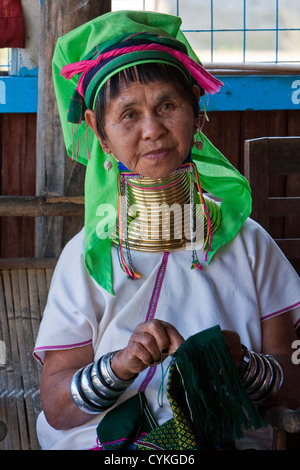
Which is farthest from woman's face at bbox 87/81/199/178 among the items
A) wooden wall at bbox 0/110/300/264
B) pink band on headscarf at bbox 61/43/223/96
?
wooden wall at bbox 0/110/300/264

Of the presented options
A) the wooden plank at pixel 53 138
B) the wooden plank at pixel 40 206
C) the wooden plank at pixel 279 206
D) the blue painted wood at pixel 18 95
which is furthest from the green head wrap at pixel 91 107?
the blue painted wood at pixel 18 95

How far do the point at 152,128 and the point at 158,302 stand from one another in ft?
1.86

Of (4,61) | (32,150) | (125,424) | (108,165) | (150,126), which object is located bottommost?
(125,424)

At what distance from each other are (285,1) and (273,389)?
10.3 ft

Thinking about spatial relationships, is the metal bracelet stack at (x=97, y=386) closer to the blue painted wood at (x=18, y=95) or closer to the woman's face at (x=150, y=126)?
the woman's face at (x=150, y=126)

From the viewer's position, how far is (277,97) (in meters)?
4.17

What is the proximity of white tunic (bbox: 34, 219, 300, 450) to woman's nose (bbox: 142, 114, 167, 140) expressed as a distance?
42cm

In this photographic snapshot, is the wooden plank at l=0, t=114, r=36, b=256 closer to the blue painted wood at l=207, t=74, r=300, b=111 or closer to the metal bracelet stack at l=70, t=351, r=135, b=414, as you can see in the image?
the blue painted wood at l=207, t=74, r=300, b=111

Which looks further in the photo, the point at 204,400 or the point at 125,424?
the point at 125,424

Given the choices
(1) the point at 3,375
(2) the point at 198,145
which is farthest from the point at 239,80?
(1) the point at 3,375

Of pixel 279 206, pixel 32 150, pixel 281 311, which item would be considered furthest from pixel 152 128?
pixel 32 150

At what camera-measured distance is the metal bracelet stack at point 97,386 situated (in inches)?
79.4

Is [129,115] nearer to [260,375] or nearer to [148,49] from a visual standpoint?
[148,49]

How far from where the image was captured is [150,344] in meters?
1.90
